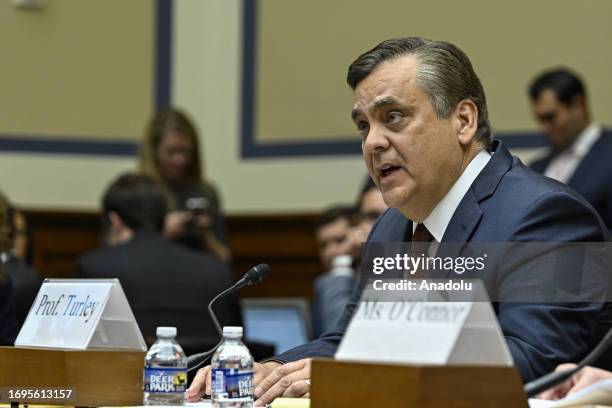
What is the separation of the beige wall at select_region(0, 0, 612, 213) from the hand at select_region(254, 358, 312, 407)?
467 cm

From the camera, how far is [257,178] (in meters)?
7.64

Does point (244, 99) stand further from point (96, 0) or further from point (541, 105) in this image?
point (541, 105)

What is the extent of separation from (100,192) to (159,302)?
314 centimetres

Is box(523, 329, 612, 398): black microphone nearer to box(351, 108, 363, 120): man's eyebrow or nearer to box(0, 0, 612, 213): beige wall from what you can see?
box(351, 108, 363, 120): man's eyebrow

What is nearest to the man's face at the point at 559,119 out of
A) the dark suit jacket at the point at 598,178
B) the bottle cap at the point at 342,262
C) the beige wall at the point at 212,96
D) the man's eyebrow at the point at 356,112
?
the dark suit jacket at the point at 598,178

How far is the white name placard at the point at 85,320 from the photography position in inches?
95.7

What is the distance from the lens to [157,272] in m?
→ 4.78

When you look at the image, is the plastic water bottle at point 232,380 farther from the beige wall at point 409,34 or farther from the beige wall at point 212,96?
the beige wall at point 212,96

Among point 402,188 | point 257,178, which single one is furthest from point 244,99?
point 402,188

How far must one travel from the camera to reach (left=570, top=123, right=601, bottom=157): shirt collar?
5918 millimetres

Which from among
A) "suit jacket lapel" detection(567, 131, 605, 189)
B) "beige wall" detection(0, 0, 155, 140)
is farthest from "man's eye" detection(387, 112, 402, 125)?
"beige wall" detection(0, 0, 155, 140)

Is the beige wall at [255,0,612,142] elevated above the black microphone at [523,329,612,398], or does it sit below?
above

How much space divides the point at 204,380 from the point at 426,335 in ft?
2.79

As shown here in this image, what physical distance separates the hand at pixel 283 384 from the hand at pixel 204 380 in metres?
0.04
